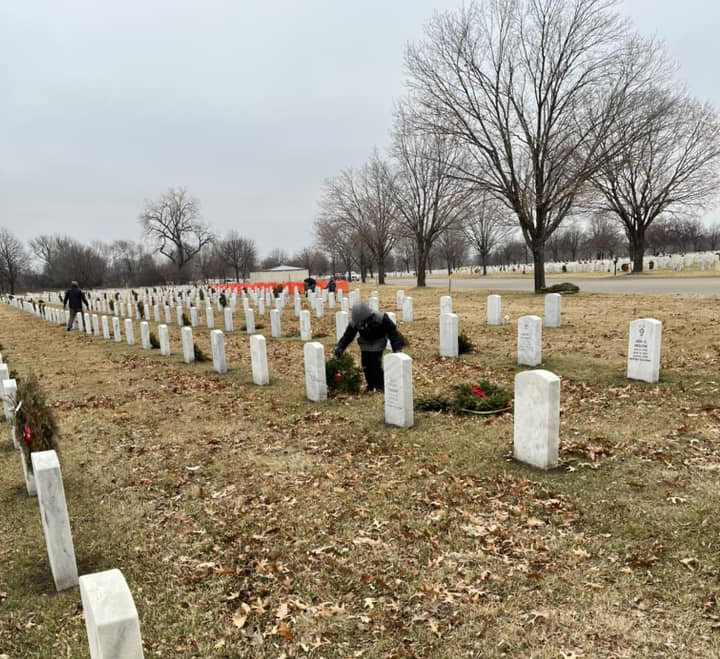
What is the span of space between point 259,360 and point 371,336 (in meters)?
2.55

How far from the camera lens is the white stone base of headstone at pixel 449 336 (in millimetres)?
10305

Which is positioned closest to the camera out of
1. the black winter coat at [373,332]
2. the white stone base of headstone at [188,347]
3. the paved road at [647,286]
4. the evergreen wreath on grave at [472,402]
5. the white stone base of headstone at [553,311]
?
the evergreen wreath on grave at [472,402]

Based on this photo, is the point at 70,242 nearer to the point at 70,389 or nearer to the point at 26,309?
the point at 26,309

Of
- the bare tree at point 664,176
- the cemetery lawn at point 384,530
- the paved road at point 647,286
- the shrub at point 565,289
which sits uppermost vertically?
the bare tree at point 664,176

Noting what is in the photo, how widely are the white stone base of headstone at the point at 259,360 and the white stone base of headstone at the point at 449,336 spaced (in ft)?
12.5

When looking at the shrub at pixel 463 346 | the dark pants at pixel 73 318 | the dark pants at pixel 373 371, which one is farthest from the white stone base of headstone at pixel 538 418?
the dark pants at pixel 73 318

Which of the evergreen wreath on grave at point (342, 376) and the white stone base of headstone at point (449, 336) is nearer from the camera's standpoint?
the evergreen wreath on grave at point (342, 376)

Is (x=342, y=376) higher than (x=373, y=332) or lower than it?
lower

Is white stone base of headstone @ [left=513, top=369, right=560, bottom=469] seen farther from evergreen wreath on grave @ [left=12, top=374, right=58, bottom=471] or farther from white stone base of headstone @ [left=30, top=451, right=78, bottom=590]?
evergreen wreath on grave @ [left=12, top=374, right=58, bottom=471]

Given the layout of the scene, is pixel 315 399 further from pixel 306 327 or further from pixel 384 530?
pixel 306 327

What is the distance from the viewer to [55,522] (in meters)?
3.36

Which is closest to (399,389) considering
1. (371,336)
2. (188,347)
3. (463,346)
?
(371,336)

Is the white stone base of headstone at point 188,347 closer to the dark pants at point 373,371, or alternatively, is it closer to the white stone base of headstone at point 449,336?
the dark pants at point 373,371

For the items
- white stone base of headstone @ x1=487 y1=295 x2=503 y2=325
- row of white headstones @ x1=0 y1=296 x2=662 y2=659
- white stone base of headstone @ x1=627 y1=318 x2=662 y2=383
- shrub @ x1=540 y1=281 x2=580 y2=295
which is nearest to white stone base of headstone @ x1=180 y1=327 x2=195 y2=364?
row of white headstones @ x1=0 y1=296 x2=662 y2=659
